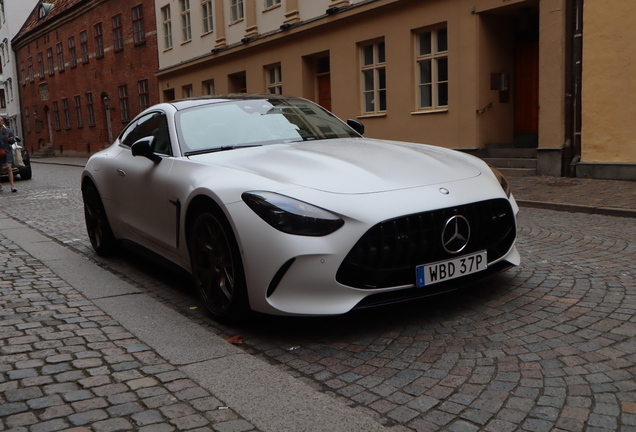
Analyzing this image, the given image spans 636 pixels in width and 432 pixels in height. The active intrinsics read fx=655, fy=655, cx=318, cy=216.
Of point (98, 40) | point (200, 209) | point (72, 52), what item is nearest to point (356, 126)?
point (200, 209)

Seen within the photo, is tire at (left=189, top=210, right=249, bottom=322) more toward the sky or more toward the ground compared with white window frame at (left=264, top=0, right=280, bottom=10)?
more toward the ground

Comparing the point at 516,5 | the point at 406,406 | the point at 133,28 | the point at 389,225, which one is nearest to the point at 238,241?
the point at 389,225

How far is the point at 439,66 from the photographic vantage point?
15312 mm

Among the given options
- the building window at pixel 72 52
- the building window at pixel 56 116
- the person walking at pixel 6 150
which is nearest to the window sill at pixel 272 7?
the person walking at pixel 6 150

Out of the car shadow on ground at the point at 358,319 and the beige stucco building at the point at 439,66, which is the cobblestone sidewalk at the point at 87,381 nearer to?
the car shadow on ground at the point at 358,319

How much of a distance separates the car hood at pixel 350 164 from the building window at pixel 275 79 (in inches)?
684

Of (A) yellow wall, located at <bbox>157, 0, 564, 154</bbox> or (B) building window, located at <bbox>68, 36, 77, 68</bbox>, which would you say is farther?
(B) building window, located at <bbox>68, 36, 77, 68</bbox>

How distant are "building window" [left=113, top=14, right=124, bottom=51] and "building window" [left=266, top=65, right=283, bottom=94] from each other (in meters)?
14.7

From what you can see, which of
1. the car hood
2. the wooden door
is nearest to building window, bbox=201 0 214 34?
the wooden door

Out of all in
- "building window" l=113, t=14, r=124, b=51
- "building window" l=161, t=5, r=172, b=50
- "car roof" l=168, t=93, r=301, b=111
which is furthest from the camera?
"building window" l=113, t=14, r=124, b=51

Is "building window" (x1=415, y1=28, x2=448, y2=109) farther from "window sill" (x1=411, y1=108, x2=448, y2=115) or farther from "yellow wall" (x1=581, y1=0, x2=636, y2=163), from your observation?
"yellow wall" (x1=581, y1=0, x2=636, y2=163)

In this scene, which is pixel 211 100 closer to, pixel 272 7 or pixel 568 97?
pixel 568 97

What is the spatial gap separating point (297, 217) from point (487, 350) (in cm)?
120

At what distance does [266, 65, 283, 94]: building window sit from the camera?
856 inches
